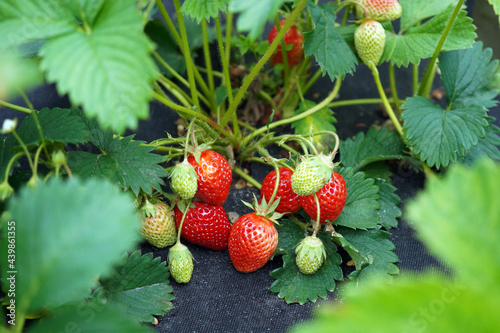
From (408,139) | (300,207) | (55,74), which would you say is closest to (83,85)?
(55,74)

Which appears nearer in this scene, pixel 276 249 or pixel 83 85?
pixel 83 85

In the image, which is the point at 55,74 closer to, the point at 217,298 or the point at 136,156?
the point at 136,156

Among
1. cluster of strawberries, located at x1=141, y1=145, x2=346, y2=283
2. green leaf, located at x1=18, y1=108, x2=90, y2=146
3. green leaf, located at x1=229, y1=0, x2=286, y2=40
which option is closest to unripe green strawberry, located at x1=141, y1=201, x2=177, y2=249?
cluster of strawberries, located at x1=141, y1=145, x2=346, y2=283

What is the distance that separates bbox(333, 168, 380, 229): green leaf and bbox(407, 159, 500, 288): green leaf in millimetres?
353

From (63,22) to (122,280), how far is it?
317 millimetres

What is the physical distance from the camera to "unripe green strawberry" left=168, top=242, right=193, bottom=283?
60 cm

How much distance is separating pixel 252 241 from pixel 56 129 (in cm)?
28

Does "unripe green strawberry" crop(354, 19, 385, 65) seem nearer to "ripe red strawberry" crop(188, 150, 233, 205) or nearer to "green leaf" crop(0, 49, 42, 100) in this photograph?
"ripe red strawberry" crop(188, 150, 233, 205)

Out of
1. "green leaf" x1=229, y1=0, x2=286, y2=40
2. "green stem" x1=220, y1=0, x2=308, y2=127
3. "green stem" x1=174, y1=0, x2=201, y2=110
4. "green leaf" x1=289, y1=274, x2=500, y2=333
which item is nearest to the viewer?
"green leaf" x1=289, y1=274, x2=500, y2=333

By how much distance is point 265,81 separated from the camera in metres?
0.90

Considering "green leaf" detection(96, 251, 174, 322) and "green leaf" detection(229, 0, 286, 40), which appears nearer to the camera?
"green leaf" detection(229, 0, 286, 40)

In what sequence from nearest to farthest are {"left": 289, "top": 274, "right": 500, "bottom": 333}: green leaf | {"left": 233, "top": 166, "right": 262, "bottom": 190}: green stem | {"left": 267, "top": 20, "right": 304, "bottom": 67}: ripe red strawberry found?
{"left": 289, "top": 274, "right": 500, "bottom": 333}: green leaf, {"left": 233, "top": 166, "right": 262, "bottom": 190}: green stem, {"left": 267, "top": 20, "right": 304, "bottom": 67}: ripe red strawberry

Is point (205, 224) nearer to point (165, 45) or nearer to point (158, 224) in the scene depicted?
point (158, 224)

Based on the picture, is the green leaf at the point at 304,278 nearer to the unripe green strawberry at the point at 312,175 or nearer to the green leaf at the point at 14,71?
the unripe green strawberry at the point at 312,175
